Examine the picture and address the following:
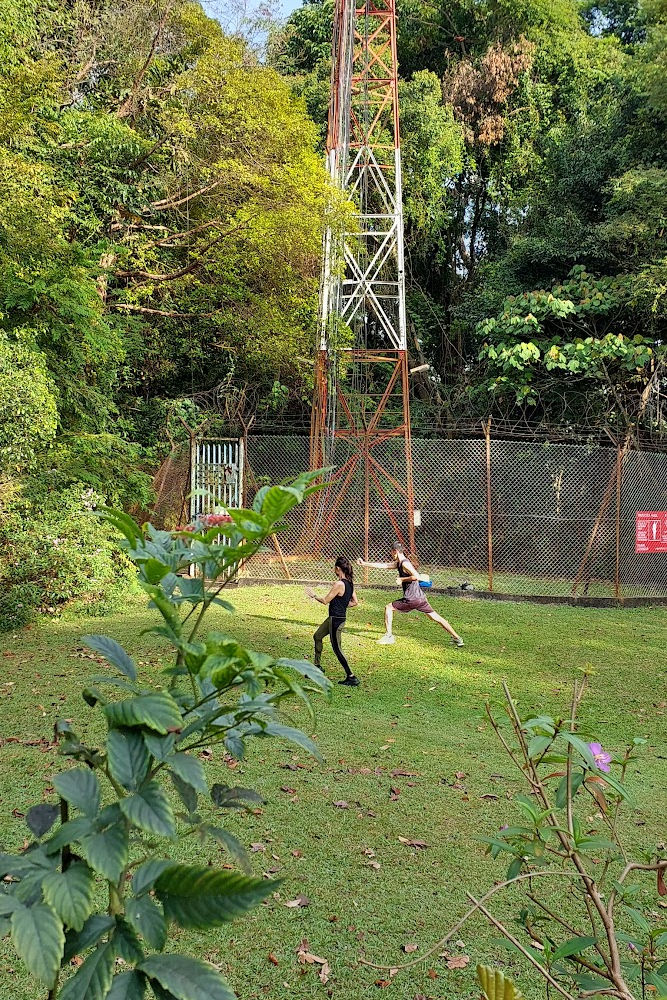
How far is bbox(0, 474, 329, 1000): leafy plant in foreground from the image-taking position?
1201mm

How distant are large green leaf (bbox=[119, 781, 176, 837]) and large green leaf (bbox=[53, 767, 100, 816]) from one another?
0.07 meters

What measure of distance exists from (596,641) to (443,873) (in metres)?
6.37

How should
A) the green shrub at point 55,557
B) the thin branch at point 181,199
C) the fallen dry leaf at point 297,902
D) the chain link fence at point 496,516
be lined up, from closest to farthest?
the fallen dry leaf at point 297,902 < the green shrub at point 55,557 < the chain link fence at point 496,516 < the thin branch at point 181,199

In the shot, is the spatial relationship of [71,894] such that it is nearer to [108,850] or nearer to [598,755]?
[108,850]

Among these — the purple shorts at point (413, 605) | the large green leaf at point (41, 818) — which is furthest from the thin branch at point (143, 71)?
the large green leaf at point (41, 818)

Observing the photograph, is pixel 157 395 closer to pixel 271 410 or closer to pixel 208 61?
pixel 271 410

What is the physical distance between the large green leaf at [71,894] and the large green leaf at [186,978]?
12 centimetres

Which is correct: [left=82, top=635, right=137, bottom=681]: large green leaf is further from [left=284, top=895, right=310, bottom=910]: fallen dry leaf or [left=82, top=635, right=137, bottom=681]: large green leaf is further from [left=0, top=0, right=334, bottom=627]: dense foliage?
[left=0, top=0, right=334, bottom=627]: dense foliage

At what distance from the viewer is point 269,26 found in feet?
59.5

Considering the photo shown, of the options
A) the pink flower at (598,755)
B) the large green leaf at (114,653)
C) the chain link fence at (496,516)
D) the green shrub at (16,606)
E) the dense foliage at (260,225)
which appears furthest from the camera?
the chain link fence at (496,516)

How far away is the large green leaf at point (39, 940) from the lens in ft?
3.80

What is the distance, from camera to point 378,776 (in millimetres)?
5535

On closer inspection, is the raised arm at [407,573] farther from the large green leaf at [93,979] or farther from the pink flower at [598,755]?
the large green leaf at [93,979]

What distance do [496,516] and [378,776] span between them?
1070cm
